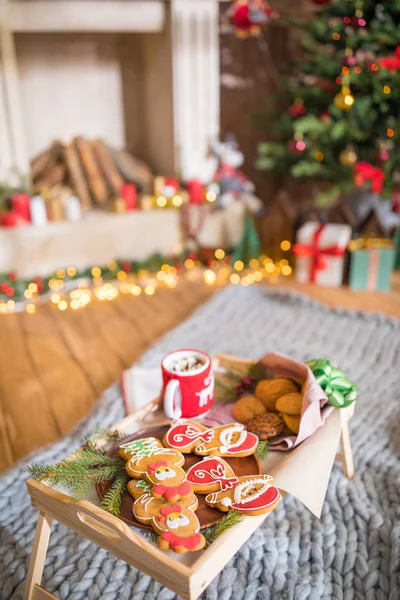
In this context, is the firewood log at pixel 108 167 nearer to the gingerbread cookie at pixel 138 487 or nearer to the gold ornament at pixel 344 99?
the gold ornament at pixel 344 99

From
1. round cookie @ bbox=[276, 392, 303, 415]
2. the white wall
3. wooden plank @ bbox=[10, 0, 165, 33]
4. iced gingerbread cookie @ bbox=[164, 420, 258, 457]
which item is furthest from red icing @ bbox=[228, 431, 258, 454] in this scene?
the white wall

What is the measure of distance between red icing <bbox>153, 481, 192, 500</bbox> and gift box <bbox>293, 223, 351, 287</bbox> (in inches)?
66.0

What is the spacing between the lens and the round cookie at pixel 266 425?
3.40 feet

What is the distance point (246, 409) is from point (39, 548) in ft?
1.49

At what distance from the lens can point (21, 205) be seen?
91.8 inches

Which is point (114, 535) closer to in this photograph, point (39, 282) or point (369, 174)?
point (39, 282)

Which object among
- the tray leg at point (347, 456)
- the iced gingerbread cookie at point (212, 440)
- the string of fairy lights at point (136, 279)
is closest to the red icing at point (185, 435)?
the iced gingerbread cookie at point (212, 440)

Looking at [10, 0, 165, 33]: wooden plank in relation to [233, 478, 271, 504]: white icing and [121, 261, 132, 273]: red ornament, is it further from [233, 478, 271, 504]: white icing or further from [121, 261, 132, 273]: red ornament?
[233, 478, 271, 504]: white icing

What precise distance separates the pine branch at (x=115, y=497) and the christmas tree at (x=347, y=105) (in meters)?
1.79

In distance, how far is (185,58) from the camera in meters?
2.50

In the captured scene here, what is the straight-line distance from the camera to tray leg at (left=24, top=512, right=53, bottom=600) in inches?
35.6

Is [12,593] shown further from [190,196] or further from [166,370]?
[190,196]

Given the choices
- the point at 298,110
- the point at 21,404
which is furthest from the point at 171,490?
the point at 298,110

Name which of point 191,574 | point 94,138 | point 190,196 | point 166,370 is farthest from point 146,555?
point 94,138
